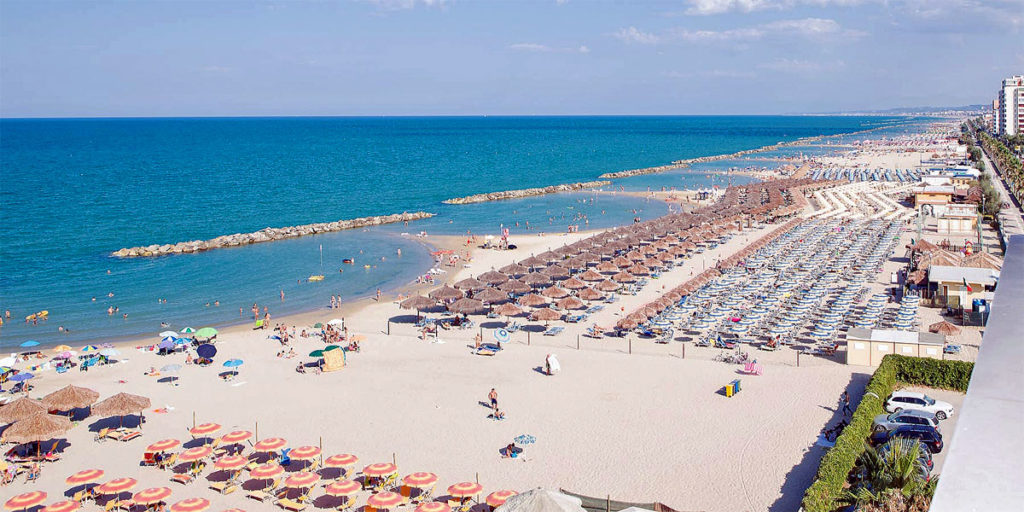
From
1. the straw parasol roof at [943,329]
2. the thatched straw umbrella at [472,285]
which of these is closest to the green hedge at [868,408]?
the straw parasol roof at [943,329]

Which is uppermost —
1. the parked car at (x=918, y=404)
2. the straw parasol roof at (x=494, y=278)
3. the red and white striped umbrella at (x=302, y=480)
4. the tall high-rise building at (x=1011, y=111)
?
the tall high-rise building at (x=1011, y=111)

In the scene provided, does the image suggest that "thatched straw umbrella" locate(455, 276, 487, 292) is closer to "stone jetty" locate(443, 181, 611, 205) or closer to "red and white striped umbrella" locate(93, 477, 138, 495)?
"red and white striped umbrella" locate(93, 477, 138, 495)

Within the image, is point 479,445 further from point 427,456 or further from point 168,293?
point 168,293

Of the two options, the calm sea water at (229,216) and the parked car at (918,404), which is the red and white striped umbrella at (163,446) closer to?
the calm sea water at (229,216)

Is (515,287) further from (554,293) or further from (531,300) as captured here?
(554,293)

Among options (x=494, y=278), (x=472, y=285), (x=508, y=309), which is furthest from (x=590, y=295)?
(x=472, y=285)

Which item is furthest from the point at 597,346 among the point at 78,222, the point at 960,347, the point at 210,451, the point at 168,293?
the point at 78,222

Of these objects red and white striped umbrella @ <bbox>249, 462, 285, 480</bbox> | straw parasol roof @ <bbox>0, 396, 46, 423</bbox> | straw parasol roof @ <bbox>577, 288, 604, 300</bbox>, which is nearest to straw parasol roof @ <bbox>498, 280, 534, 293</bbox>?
straw parasol roof @ <bbox>577, 288, 604, 300</bbox>
